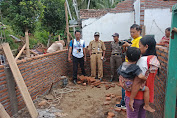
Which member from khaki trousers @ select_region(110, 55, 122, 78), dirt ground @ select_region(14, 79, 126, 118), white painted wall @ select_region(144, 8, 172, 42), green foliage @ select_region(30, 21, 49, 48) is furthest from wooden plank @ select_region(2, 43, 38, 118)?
green foliage @ select_region(30, 21, 49, 48)

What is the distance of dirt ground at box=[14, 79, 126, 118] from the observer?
330cm

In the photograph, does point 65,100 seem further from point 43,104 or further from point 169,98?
point 169,98

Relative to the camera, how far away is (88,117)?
3211 mm

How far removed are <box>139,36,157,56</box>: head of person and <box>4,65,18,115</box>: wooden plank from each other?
2765 millimetres

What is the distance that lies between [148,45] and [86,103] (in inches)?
100

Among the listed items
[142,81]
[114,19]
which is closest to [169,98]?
[142,81]

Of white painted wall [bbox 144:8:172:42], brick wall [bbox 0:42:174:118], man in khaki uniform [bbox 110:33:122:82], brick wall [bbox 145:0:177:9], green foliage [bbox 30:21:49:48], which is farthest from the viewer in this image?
green foliage [bbox 30:21:49:48]

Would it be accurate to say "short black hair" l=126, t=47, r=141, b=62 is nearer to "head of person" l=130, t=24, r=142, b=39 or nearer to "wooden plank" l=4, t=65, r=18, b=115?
"head of person" l=130, t=24, r=142, b=39

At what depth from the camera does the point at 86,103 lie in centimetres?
392

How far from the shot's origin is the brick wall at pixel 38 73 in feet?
10.0

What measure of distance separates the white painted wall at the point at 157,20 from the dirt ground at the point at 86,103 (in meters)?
3.48

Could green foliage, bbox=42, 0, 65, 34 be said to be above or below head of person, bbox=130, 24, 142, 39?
above

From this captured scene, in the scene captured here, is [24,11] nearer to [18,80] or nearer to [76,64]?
[76,64]

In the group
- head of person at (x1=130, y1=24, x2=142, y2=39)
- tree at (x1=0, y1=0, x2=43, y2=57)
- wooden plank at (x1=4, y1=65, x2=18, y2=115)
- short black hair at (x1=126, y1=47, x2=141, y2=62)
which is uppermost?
tree at (x1=0, y1=0, x2=43, y2=57)
